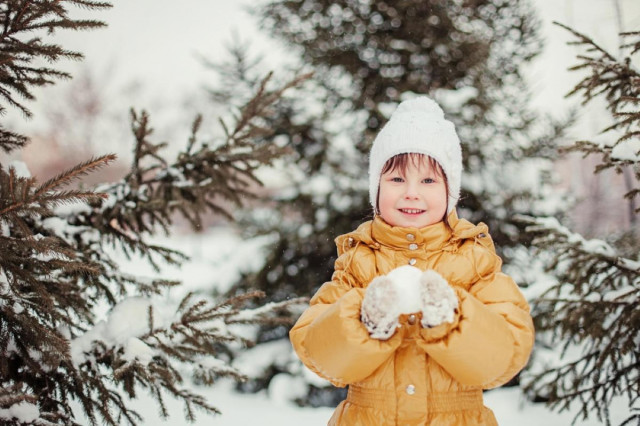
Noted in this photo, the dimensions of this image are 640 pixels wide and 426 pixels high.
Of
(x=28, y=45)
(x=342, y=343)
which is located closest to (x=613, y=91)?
(x=342, y=343)

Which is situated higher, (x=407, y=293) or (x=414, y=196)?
(x=414, y=196)

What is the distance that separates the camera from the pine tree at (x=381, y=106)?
20.4ft

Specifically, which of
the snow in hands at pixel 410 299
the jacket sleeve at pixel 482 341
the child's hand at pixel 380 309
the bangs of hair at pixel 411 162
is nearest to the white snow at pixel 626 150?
the bangs of hair at pixel 411 162

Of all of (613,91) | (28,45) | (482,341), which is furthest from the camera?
(613,91)

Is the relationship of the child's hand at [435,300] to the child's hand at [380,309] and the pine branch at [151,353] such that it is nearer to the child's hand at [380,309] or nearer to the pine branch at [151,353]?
the child's hand at [380,309]

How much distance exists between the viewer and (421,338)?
176 centimetres

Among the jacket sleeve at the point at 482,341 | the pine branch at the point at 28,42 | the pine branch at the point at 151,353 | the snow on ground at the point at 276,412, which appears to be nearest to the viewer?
the jacket sleeve at the point at 482,341

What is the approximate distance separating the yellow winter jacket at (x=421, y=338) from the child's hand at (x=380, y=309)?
6cm

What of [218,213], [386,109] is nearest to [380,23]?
[386,109]

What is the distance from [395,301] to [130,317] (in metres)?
1.71

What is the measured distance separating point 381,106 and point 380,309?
16.4ft

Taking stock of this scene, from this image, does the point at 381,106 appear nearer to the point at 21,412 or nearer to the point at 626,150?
the point at 626,150

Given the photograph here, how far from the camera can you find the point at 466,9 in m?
6.41

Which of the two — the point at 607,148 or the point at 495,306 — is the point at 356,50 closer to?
the point at 607,148
